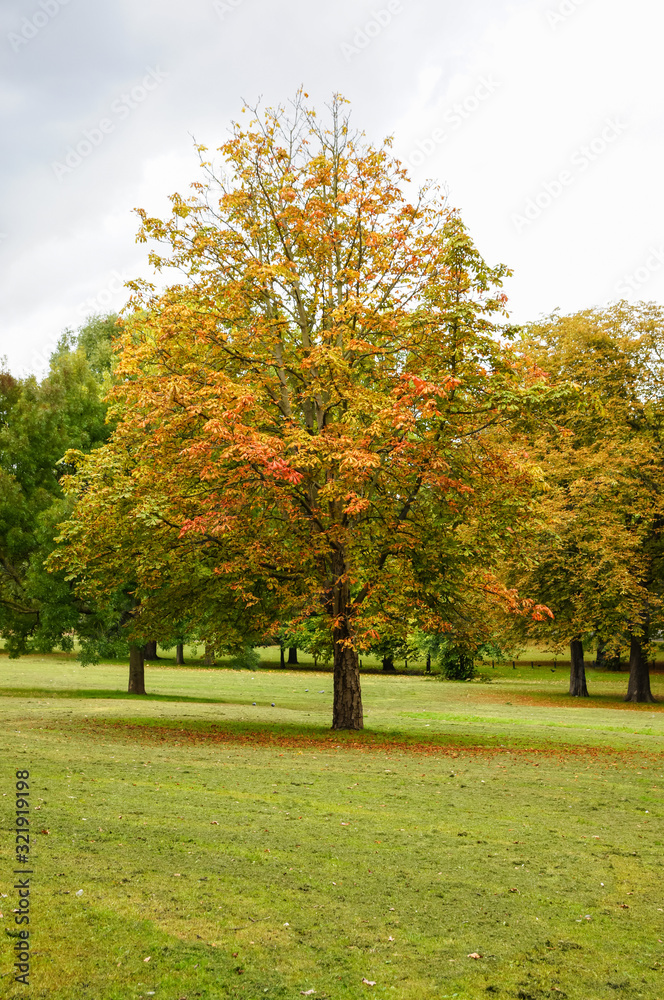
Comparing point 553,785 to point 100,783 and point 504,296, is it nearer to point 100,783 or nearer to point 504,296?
point 100,783

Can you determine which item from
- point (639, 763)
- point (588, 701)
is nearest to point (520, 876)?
point (639, 763)

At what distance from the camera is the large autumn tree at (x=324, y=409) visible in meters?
17.2

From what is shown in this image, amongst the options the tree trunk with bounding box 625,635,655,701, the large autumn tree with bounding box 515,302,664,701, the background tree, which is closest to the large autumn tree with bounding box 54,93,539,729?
the background tree

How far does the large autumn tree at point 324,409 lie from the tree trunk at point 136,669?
494 inches

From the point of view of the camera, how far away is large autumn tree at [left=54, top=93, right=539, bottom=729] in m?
17.2

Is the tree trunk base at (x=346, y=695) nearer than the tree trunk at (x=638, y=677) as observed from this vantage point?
Yes

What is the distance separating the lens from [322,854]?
27.6 ft

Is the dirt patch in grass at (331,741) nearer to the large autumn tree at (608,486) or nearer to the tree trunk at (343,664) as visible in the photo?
the tree trunk at (343,664)

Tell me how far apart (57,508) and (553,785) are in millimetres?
16183

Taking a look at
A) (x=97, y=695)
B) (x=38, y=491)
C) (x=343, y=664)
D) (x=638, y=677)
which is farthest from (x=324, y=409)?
(x=638, y=677)

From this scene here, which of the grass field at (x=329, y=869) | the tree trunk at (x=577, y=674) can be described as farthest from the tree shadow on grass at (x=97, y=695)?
the tree trunk at (x=577, y=674)

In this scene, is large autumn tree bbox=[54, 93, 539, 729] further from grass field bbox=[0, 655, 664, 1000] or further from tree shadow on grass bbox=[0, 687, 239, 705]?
tree shadow on grass bbox=[0, 687, 239, 705]

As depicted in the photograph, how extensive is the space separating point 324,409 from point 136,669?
59.0 ft

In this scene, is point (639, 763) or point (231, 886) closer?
point (231, 886)
